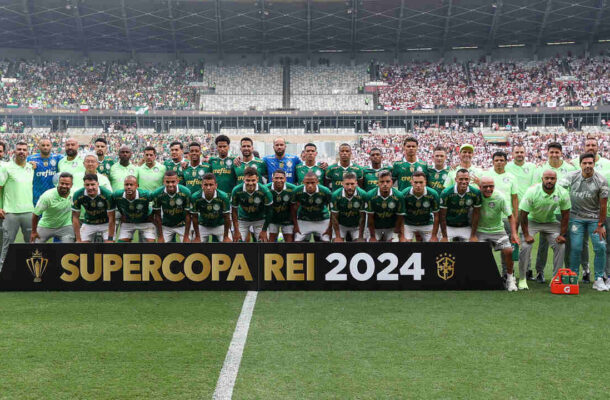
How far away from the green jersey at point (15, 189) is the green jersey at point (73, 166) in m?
0.58

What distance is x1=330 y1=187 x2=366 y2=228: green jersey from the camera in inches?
328

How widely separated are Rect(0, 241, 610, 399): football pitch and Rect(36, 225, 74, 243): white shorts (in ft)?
4.23

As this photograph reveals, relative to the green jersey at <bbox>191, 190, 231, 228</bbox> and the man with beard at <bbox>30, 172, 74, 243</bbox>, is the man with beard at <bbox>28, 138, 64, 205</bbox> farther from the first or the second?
the green jersey at <bbox>191, 190, 231, 228</bbox>

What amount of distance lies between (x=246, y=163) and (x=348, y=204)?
6.70ft

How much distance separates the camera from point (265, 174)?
9.68 m

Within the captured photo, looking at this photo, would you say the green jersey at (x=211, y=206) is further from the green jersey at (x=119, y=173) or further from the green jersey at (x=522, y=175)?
the green jersey at (x=522, y=175)

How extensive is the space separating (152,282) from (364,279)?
2.85 m

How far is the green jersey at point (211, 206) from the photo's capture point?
838 centimetres

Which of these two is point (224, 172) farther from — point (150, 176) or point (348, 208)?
point (348, 208)

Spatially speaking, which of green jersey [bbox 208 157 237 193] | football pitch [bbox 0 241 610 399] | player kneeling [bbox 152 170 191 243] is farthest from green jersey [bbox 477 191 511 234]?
player kneeling [bbox 152 170 191 243]

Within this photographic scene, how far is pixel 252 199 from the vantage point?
8.51m

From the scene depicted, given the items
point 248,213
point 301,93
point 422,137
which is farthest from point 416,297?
point 301,93

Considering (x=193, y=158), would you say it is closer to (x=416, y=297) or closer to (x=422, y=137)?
(x=416, y=297)

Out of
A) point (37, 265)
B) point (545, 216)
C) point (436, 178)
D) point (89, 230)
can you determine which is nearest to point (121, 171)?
point (89, 230)
